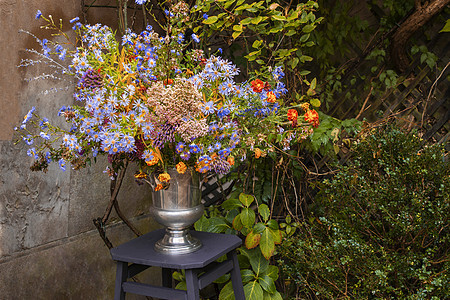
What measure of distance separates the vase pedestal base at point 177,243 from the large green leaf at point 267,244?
430mm

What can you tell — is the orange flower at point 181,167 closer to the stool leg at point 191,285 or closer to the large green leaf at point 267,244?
the stool leg at point 191,285

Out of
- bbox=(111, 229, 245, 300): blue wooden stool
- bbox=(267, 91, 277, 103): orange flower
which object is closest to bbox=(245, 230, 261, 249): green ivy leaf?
bbox=(111, 229, 245, 300): blue wooden stool

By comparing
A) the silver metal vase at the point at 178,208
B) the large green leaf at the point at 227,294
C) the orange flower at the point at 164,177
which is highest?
the orange flower at the point at 164,177

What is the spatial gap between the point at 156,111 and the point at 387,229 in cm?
111

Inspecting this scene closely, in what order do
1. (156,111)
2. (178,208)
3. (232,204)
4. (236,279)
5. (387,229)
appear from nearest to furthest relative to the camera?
(156,111) → (178,208) → (236,279) → (387,229) → (232,204)

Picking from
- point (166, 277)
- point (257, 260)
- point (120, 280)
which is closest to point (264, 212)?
point (257, 260)

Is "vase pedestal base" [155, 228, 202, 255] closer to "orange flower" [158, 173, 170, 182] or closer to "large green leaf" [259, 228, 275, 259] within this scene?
"orange flower" [158, 173, 170, 182]

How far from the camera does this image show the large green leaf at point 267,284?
1823 millimetres

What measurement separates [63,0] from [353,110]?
5.24 feet

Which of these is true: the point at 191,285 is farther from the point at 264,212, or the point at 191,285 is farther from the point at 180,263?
the point at 264,212

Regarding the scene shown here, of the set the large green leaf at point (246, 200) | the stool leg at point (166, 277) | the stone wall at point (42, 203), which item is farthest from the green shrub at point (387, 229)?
the stone wall at point (42, 203)

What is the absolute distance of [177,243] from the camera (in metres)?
1.45

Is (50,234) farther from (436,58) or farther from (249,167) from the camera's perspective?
(436,58)

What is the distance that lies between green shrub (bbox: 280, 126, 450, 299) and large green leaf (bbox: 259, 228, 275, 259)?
10 centimetres
